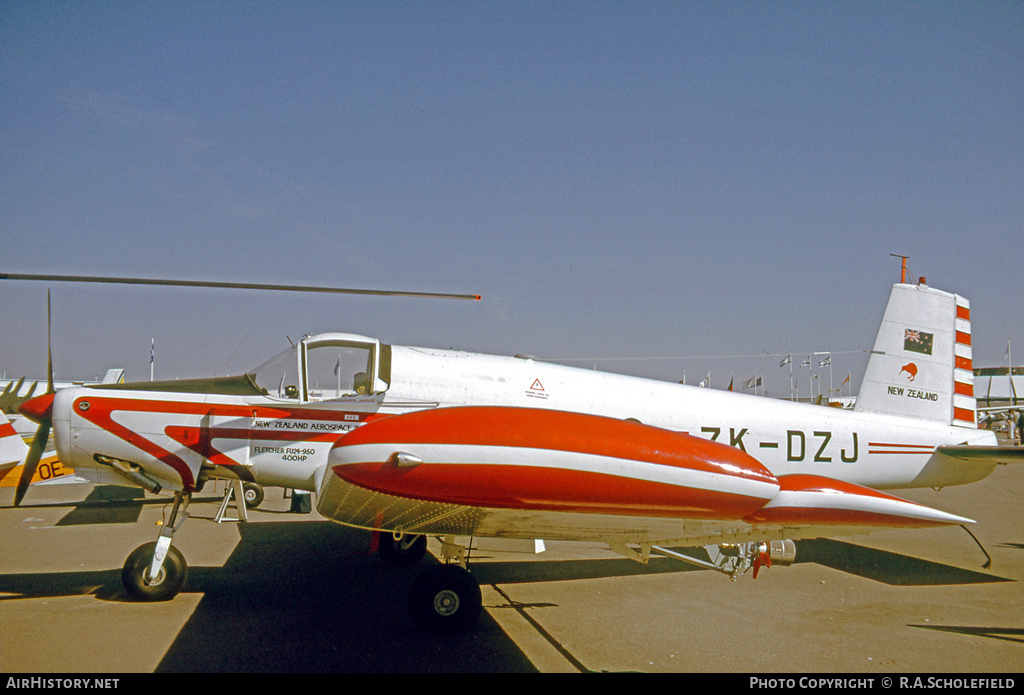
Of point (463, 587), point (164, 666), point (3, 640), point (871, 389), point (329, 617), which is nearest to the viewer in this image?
point (164, 666)

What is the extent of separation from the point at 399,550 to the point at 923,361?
6.94 meters

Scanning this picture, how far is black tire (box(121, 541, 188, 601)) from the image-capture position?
5.77 meters

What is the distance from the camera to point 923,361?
→ 7.89 meters

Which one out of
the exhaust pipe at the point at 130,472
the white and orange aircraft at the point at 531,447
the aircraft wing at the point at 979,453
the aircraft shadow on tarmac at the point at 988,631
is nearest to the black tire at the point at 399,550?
the white and orange aircraft at the point at 531,447

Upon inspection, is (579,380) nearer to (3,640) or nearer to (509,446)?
(509,446)

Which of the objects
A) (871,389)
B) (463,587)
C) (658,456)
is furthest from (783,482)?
(871,389)

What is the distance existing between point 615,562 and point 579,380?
9.31 ft

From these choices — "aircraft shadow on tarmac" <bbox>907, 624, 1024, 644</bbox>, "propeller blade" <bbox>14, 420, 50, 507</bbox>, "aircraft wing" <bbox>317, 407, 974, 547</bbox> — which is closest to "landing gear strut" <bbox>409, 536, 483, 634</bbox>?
"aircraft wing" <bbox>317, 407, 974, 547</bbox>

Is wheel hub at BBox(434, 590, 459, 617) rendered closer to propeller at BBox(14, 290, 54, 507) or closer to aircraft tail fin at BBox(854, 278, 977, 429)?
propeller at BBox(14, 290, 54, 507)

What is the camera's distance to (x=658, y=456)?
11.0 feet

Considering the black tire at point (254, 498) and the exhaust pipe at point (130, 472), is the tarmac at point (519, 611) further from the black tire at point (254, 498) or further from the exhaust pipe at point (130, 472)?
the black tire at point (254, 498)

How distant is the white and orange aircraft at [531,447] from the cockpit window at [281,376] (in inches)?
0.8

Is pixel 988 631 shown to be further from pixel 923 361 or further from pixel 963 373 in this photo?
pixel 963 373

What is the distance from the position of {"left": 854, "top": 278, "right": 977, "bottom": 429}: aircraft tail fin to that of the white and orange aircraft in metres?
0.03
